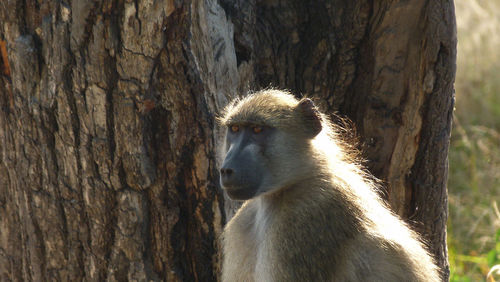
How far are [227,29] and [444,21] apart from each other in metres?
1.12

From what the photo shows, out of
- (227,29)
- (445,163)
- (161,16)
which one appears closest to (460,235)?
(445,163)

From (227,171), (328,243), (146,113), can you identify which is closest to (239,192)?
(227,171)

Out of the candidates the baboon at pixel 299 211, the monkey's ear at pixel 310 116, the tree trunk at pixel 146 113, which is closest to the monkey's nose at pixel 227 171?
the baboon at pixel 299 211

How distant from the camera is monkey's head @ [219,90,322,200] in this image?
9.40 ft

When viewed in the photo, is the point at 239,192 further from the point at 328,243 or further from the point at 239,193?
the point at 328,243

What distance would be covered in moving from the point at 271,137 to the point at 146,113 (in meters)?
0.61

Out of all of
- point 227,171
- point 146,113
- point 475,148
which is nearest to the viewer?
point 227,171

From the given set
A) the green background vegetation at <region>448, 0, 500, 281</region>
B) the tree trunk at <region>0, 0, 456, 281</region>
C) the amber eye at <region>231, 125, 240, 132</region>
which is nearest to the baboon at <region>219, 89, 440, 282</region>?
the amber eye at <region>231, 125, 240, 132</region>

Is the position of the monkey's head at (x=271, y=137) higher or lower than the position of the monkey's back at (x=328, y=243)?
higher

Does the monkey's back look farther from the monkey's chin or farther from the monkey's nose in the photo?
the monkey's nose

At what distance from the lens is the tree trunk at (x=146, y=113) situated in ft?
9.39

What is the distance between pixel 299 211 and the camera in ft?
9.27

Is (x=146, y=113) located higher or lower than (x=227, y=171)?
higher

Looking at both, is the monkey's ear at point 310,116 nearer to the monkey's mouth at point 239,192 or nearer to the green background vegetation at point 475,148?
the monkey's mouth at point 239,192
